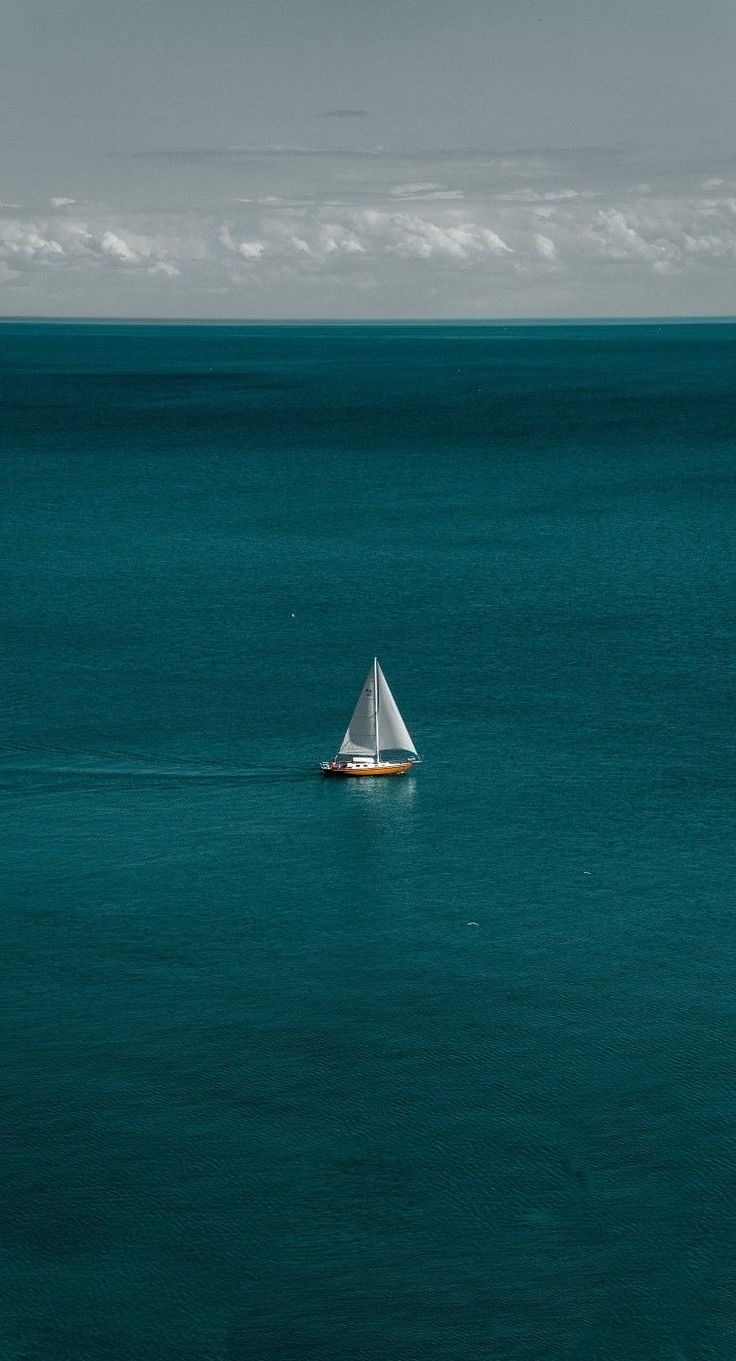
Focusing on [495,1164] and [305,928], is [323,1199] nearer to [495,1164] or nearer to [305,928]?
[495,1164]

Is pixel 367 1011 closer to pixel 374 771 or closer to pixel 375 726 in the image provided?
pixel 374 771

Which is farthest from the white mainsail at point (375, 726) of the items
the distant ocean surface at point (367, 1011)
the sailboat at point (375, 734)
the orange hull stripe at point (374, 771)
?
the distant ocean surface at point (367, 1011)

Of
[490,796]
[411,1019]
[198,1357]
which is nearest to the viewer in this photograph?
[198,1357]

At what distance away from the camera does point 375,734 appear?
117 m

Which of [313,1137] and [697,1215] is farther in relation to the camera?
[313,1137]

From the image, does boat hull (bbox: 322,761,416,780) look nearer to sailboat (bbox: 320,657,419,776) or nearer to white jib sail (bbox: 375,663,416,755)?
sailboat (bbox: 320,657,419,776)

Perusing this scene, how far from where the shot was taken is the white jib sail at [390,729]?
117000 millimetres

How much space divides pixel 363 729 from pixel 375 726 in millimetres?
1158

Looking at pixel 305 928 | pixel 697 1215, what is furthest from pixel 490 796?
pixel 697 1215

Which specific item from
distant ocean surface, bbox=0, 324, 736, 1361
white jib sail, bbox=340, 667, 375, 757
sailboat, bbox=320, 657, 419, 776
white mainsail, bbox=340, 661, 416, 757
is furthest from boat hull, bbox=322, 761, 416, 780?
white jib sail, bbox=340, 667, 375, 757

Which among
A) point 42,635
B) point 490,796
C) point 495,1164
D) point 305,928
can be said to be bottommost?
point 495,1164

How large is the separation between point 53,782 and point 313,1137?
47214mm

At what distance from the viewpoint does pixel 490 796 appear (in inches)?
4395

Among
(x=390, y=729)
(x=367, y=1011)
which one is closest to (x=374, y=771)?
(x=390, y=729)
